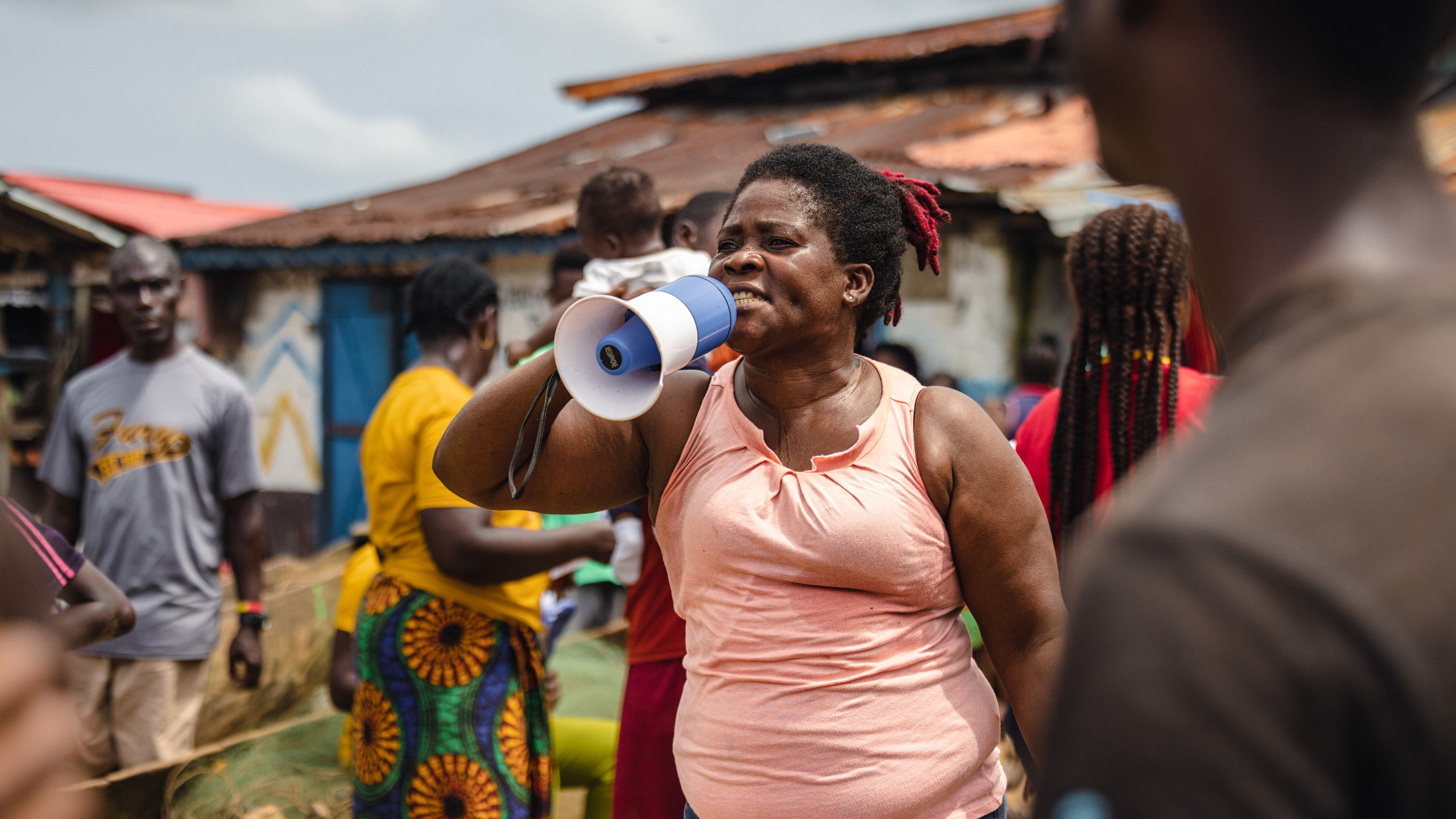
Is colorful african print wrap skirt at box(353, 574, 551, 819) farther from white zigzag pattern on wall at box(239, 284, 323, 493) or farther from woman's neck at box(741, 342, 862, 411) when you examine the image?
white zigzag pattern on wall at box(239, 284, 323, 493)

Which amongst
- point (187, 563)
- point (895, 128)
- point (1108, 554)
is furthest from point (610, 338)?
point (895, 128)

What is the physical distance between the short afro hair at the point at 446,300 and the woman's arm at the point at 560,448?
3.97ft

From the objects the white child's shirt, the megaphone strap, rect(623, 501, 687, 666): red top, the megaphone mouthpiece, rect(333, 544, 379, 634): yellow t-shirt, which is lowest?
rect(333, 544, 379, 634): yellow t-shirt

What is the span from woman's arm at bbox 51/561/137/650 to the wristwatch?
1407mm

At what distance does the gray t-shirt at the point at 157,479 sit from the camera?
3740 millimetres

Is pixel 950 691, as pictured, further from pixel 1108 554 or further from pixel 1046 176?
pixel 1046 176

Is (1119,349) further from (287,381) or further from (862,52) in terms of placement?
(862,52)

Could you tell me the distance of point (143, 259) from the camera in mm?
3930

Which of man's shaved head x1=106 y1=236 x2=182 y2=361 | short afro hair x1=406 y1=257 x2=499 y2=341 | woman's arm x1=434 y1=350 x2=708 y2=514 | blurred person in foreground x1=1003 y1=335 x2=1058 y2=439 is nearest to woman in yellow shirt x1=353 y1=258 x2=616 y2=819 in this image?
short afro hair x1=406 y1=257 x2=499 y2=341

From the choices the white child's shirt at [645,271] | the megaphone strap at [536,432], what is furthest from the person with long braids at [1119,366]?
the megaphone strap at [536,432]

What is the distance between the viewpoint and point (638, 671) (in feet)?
8.50

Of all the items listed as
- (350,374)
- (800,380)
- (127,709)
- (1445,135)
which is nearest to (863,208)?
(800,380)

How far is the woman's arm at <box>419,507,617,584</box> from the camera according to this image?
9.09ft

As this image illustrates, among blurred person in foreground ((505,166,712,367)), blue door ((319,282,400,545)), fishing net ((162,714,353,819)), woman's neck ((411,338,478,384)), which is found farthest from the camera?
blue door ((319,282,400,545))
